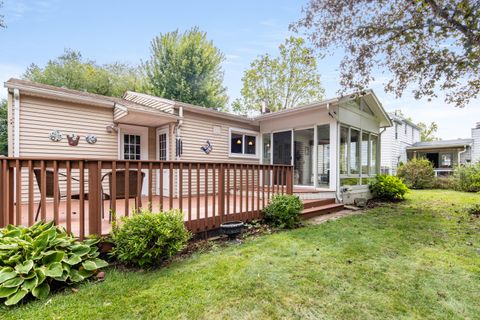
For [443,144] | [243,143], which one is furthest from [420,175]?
[243,143]

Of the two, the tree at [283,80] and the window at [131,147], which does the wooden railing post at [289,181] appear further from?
the tree at [283,80]

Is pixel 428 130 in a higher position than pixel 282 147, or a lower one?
higher

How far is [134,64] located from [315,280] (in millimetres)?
25039

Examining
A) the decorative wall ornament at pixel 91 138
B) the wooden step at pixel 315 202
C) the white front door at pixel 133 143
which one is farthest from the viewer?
the white front door at pixel 133 143

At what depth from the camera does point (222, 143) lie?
8.54 metres

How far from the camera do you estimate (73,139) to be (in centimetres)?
627

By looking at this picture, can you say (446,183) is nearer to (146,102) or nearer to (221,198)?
(221,198)

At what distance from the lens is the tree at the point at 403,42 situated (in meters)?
5.71

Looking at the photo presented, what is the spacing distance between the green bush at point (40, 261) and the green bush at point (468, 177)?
46.7 ft

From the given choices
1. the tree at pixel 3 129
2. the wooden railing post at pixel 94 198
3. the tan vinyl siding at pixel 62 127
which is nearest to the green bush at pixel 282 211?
the wooden railing post at pixel 94 198

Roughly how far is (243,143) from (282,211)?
472 centimetres

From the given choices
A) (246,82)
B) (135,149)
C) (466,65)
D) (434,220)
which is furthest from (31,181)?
(246,82)

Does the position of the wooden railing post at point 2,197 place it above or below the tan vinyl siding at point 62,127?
below

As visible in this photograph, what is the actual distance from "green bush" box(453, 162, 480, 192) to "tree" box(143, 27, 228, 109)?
49.6ft
